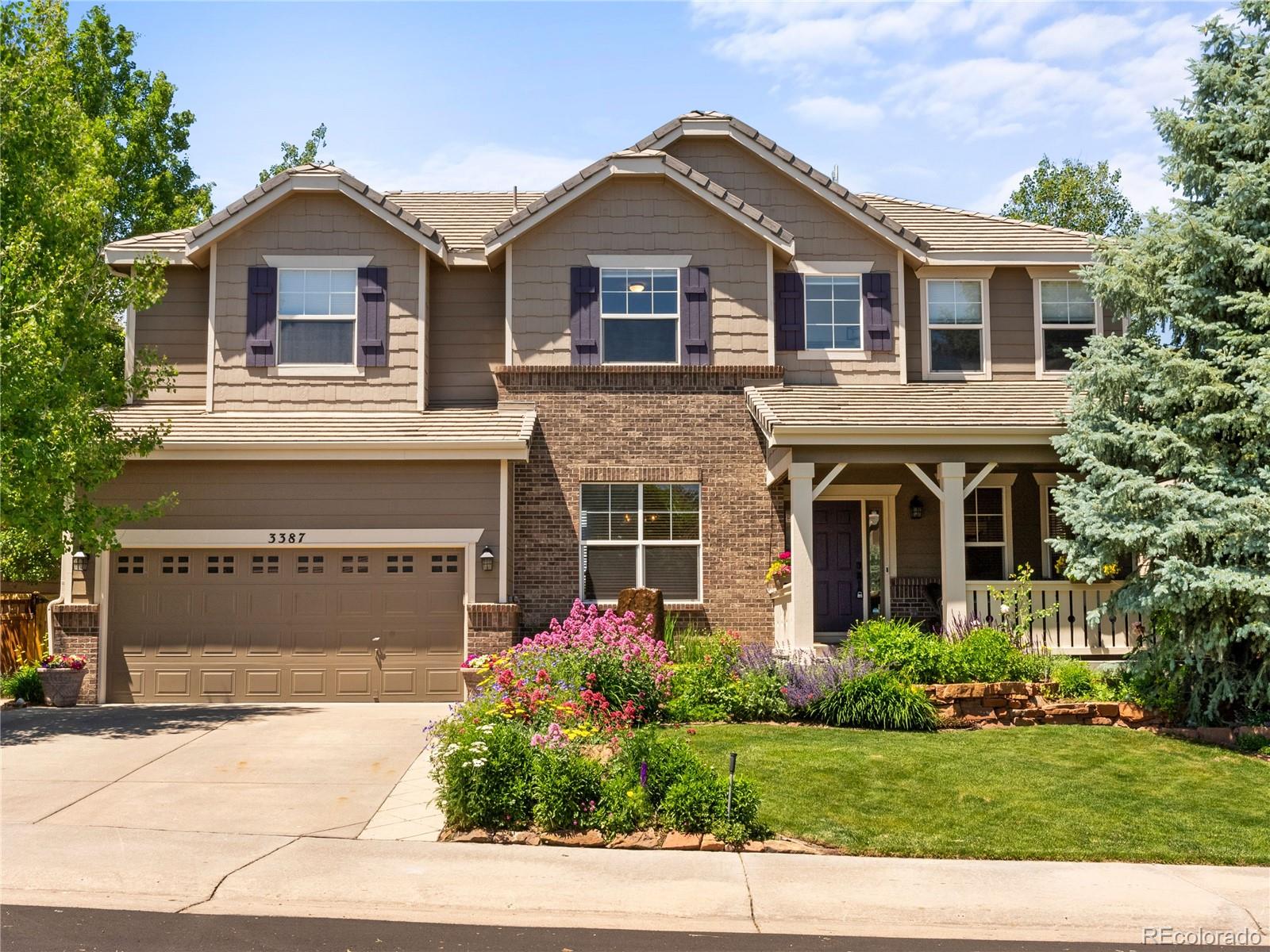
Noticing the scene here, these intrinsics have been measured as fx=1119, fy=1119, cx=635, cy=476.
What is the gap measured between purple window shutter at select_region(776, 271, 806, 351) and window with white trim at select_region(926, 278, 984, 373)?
2.13 meters

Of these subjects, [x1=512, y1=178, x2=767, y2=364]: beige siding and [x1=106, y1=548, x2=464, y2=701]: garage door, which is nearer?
[x1=106, y1=548, x2=464, y2=701]: garage door

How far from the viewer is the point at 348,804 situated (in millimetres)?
9570

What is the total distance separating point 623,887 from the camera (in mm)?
7465

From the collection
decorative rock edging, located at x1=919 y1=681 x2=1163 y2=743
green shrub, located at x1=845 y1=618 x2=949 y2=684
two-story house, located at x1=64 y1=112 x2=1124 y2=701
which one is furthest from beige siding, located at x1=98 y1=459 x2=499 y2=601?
decorative rock edging, located at x1=919 y1=681 x2=1163 y2=743

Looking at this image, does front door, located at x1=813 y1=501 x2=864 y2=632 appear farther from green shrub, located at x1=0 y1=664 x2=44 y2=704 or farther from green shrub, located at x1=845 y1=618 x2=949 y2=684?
green shrub, located at x1=0 y1=664 x2=44 y2=704

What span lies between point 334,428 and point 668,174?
6.13 m

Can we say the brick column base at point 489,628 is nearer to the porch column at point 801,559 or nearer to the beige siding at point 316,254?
the beige siding at point 316,254

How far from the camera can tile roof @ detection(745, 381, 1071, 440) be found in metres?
14.4

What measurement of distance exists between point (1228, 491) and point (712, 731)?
604 cm

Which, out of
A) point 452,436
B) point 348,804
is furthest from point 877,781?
point 452,436

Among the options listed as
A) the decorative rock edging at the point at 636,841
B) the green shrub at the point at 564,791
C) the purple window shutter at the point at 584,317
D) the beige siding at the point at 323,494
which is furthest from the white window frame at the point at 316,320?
the decorative rock edging at the point at 636,841

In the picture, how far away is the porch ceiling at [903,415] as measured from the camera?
1441 cm

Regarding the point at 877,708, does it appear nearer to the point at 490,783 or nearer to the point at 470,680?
the point at 490,783

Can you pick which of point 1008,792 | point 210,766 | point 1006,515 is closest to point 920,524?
point 1006,515
